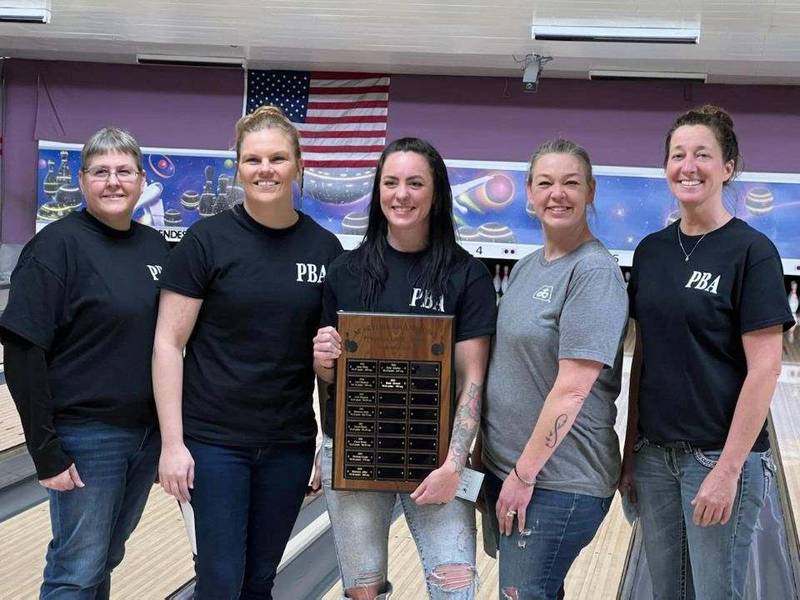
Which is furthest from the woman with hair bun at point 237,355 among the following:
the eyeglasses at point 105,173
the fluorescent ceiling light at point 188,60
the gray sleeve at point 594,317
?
the fluorescent ceiling light at point 188,60

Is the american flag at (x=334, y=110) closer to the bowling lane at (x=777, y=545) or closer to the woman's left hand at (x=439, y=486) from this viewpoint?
the bowling lane at (x=777, y=545)

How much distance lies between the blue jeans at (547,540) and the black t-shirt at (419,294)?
12.7 inches

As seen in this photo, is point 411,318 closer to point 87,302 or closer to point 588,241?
point 588,241

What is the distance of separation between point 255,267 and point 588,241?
0.63 meters

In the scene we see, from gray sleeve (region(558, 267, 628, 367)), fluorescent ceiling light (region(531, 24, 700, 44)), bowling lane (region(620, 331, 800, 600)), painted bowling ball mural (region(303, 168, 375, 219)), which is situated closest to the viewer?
gray sleeve (region(558, 267, 628, 367))

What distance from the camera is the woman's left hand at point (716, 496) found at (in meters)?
1.40

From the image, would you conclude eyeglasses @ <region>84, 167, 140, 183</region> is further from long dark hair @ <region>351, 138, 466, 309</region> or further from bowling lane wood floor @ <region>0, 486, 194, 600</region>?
bowling lane wood floor @ <region>0, 486, 194, 600</region>

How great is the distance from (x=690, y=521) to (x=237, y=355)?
88cm

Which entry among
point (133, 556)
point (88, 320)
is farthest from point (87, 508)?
point (133, 556)

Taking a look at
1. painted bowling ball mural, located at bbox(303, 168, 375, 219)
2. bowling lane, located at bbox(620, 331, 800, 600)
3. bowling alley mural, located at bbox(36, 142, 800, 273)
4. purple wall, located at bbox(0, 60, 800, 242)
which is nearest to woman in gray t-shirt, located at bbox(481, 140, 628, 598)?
bowling lane, located at bbox(620, 331, 800, 600)

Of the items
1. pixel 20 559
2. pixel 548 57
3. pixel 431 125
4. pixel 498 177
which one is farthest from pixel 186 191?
pixel 20 559

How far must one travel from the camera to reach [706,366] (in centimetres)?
142

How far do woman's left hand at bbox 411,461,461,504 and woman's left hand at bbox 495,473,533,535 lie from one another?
0.29 feet

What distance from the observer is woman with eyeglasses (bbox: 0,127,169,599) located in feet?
5.19
